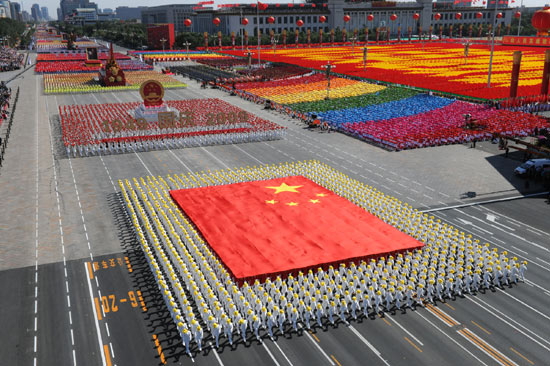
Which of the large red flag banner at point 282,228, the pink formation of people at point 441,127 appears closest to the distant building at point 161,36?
the pink formation of people at point 441,127

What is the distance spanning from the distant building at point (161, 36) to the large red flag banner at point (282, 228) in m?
157

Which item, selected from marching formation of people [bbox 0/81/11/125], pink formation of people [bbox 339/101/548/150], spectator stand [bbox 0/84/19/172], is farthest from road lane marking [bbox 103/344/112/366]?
marching formation of people [bbox 0/81/11/125]

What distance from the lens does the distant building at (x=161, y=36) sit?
183 metres

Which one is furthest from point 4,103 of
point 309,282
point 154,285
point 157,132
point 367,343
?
point 367,343

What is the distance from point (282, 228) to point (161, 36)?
170460 mm

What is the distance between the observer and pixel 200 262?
1027 inches

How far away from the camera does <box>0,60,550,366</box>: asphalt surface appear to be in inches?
802

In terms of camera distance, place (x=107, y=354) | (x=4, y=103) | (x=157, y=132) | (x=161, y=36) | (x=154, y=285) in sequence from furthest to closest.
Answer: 1. (x=161, y=36)
2. (x=4, y=103)
3. (x=157, y=132)
4. (x=154, y=285)
5. (x=107, y=354)

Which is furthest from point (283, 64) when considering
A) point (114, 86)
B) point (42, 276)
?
point (42, 276)

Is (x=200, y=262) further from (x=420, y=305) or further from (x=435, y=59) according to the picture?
(x=435, y=59)

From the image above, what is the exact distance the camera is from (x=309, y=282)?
23906mm

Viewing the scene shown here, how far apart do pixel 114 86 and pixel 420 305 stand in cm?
8656

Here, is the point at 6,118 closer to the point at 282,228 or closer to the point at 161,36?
the point at 282,228

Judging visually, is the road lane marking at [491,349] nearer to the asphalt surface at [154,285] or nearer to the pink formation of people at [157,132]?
the asphalt surface at [154,285]
